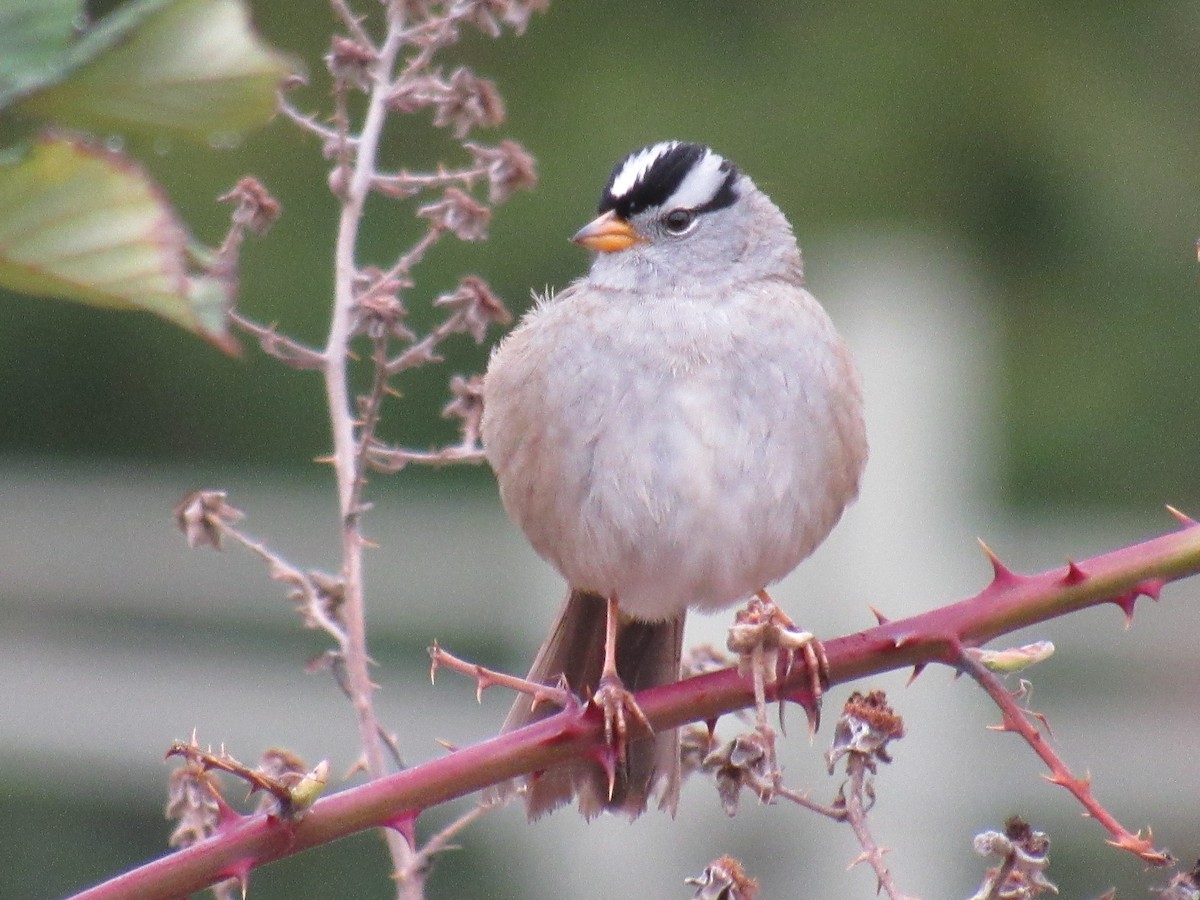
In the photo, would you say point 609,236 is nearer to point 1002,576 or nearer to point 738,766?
point 738,766

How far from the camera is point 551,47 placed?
7.27 m

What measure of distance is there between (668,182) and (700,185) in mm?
71

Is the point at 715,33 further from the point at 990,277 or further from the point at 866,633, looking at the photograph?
the point at 866,633

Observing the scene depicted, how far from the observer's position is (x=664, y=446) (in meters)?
2.16

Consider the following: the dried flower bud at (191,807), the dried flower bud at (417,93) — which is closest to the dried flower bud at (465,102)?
the dried flower bud at (417,93)

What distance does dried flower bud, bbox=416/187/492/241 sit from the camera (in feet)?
5.65

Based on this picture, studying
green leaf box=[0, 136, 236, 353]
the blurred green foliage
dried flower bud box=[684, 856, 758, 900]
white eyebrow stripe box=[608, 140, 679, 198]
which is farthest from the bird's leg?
the blurred green foliage

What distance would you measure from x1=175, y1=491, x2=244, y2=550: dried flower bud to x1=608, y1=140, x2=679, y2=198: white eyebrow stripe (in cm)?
105

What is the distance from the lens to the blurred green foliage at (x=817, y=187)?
20.9ft

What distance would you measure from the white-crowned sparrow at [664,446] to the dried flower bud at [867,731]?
77 centimetres

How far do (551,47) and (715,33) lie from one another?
68cm

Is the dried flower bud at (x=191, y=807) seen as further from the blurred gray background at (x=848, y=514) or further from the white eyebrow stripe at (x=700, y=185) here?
the blurred gray background at (x=848, y=514)

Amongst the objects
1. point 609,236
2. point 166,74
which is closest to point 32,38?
point 166,74

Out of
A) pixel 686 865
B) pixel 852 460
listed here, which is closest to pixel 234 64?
pixel 852 460
